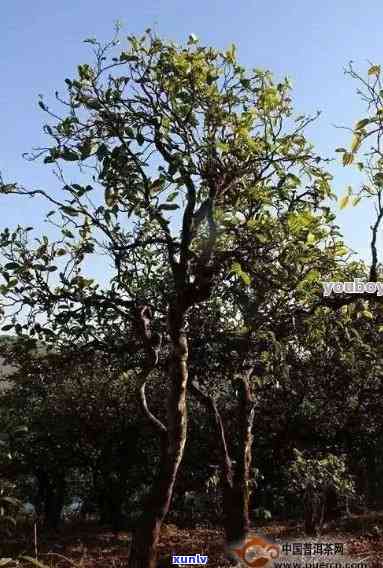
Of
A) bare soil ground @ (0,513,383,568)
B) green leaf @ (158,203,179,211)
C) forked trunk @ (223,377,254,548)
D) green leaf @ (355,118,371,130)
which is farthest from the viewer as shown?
bare soil ground @ (0,513,383,568)

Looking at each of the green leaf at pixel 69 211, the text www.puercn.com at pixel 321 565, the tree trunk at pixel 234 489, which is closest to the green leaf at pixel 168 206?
the green leaf at pixel 69 211

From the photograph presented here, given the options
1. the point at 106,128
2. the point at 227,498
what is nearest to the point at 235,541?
the point at 227,498

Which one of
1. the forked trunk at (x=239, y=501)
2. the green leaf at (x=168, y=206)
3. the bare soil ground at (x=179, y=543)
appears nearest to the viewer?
the green leaf at (x=168, y=206)

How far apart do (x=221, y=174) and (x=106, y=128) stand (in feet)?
5.31

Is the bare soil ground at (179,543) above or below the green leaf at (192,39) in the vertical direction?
below

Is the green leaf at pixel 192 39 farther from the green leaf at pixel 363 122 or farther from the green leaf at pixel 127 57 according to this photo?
the green leaf at pixel 363 122

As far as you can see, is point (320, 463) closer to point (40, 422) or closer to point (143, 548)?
point (143, 548)

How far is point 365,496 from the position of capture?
60.8ft

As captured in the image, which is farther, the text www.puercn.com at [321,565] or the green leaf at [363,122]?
the text www.puercn.com at [321,565]

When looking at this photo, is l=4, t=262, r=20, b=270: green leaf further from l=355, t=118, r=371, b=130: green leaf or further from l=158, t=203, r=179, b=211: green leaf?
l=355, t=118, r=371, b=130: green leaf

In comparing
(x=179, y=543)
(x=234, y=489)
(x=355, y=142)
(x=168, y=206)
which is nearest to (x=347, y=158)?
(x=355, y=142)

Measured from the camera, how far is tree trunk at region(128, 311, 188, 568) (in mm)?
8094

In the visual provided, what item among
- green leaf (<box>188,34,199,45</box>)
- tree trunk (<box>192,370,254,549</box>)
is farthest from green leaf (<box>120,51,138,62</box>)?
tree trunk (<box>192,370,254,549</box>)

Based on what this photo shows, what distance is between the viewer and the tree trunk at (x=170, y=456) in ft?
26.6
